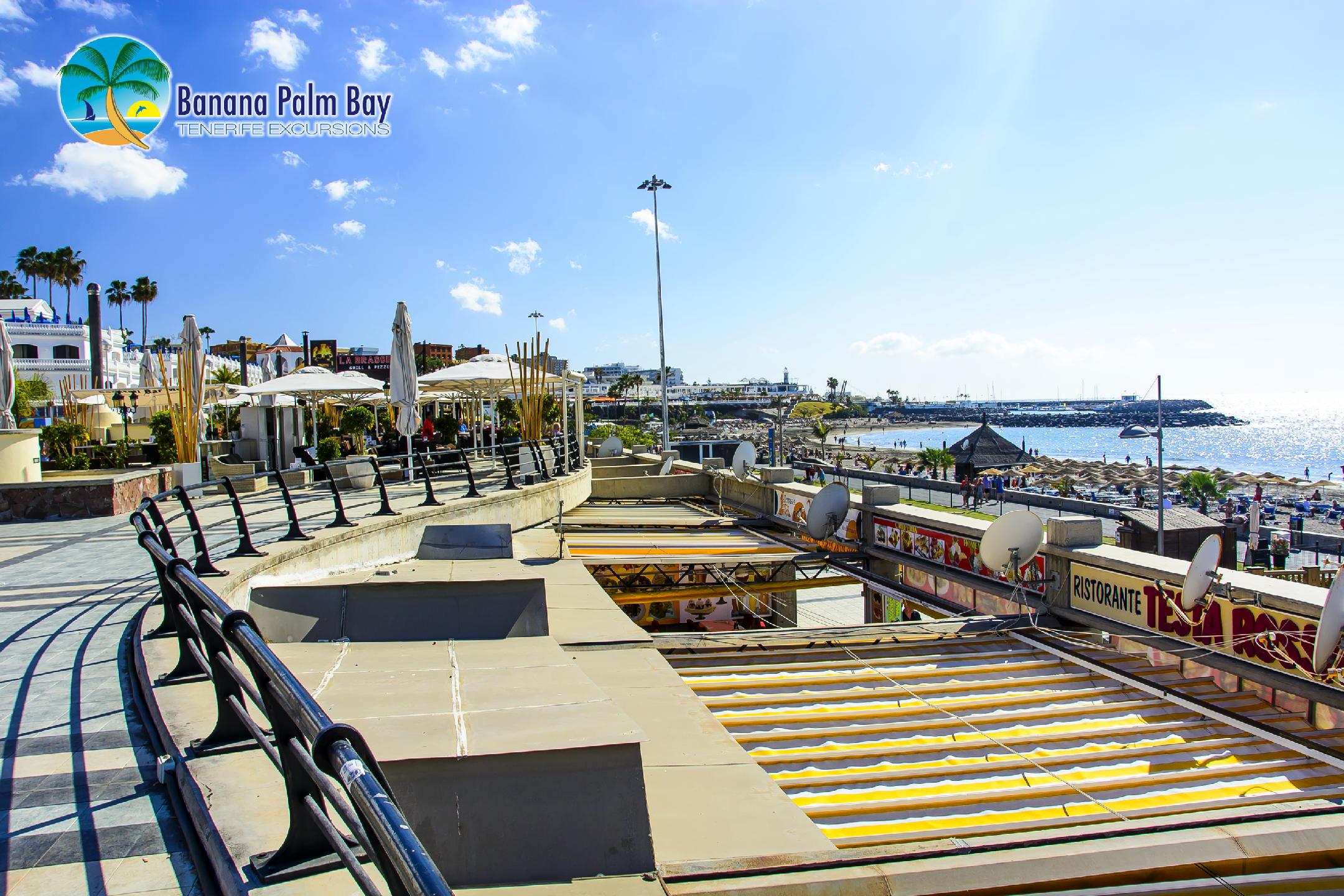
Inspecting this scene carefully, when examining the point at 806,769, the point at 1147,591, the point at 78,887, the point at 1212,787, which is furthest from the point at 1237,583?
the point at 78,887

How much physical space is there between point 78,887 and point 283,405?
16.9 m

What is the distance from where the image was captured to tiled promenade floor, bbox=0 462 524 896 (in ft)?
8.12

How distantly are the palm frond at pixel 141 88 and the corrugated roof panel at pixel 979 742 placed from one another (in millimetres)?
22419

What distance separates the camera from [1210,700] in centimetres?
696

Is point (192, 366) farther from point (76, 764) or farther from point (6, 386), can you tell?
point (76, 764)

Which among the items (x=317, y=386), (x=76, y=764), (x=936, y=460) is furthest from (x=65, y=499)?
(x=936, y=460)

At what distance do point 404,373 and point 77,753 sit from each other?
13.1 m

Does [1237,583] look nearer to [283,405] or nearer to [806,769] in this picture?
[806,769]

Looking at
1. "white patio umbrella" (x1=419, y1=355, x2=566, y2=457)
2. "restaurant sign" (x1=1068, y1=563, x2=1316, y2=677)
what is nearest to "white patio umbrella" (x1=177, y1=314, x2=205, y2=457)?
"white patio umbrella" (x1=419, y1=355, x2=566, y2=457)

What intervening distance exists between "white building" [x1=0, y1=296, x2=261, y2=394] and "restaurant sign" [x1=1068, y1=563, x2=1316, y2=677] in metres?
55.7

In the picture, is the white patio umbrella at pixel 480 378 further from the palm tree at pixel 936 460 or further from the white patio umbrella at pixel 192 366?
the palm tree at pixel 936 460

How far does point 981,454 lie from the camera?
1763 inches

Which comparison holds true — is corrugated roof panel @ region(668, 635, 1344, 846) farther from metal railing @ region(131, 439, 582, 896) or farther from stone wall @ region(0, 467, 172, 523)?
stone wall @ region(0, 467, 172, 523)

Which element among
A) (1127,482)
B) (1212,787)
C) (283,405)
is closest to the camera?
(1212,787)
